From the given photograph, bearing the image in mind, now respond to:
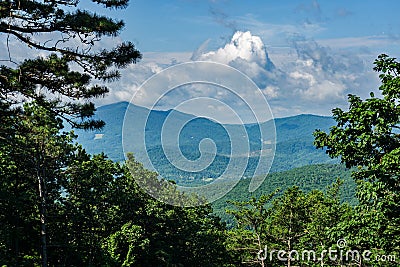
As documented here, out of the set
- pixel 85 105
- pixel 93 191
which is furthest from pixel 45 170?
pixel 85 105

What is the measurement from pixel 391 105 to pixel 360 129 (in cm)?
85

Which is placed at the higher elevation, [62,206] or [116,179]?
[116,179]

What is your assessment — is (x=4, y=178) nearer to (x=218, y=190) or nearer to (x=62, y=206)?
(x=62, y=206)

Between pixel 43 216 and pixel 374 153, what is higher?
pixel 374 153

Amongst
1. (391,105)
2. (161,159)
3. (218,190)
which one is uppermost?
(391,105)

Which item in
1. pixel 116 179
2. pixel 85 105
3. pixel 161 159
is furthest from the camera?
pixel 116 179

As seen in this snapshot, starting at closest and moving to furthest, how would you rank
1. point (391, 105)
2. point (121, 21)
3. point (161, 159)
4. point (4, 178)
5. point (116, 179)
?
point (121, 21)
point (391, 105)
point (161, 159)
point (4, 178)
point (116, 179)

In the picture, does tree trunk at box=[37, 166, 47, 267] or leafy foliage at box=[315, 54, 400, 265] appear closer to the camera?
leafy foliage at box=[315, 54, 400, 265]

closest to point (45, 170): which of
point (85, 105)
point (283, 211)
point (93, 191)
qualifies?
point (93, 191)

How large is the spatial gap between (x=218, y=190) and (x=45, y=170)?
306 inches

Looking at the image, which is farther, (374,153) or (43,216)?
(43,216)

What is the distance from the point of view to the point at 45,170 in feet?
52.0

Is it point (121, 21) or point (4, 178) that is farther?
point (4, 178)

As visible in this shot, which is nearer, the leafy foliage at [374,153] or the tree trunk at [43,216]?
the leafy foliage at [374,153]
